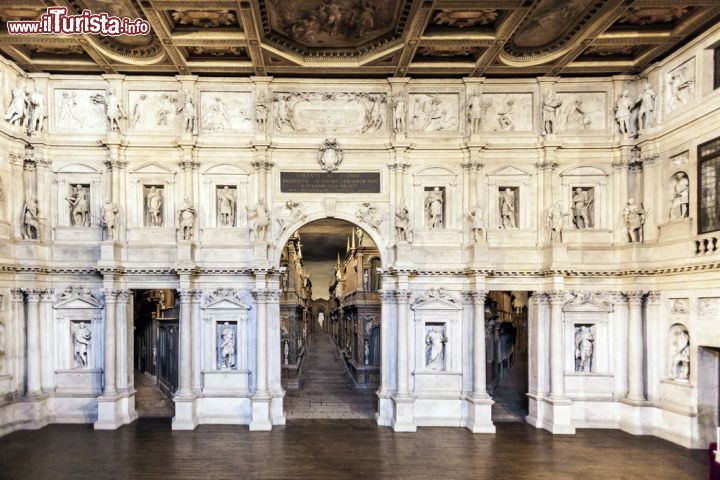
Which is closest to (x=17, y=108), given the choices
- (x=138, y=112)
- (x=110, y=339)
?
(x=138, y=112)

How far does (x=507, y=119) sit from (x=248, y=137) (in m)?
9.07

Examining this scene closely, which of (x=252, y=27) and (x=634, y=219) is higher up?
(x=252, y=27)

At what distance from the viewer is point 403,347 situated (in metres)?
15.9

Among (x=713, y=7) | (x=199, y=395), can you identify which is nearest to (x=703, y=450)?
(x=713, y=7)

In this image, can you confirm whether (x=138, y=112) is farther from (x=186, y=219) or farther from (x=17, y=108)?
(x=186, y=219)

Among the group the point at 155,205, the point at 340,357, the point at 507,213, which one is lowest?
the point at 340,357

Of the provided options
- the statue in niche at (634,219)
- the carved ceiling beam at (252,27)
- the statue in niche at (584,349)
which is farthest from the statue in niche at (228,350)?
the statue in niche at (634,219)

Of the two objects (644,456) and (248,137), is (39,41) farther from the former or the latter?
(644,456)

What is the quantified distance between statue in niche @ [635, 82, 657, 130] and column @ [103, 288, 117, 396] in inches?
723

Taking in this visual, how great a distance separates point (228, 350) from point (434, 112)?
10894mm

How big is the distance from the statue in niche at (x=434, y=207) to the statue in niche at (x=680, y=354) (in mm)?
7953

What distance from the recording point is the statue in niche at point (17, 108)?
15406 mm

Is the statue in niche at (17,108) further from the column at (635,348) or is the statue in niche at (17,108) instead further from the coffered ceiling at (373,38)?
the column at (635,348)

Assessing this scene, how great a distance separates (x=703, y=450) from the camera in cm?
1339
